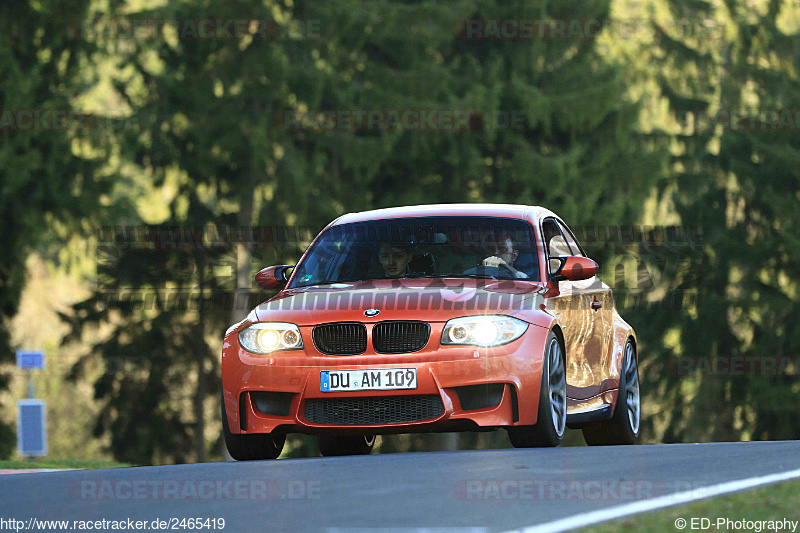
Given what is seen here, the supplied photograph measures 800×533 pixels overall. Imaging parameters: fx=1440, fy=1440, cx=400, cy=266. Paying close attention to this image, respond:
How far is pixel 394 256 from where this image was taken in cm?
1093

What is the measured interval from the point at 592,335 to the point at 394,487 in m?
4.17

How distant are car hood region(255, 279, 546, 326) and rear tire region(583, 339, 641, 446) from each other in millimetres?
1831

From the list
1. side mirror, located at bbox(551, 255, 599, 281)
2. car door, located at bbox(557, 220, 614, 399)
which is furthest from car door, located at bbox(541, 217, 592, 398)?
side mirror, located at bbox(551, 255, 599, 281)

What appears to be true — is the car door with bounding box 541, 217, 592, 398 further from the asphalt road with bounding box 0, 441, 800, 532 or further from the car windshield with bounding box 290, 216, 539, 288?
the asphalt road with bounding box 0, 441, 800, 532

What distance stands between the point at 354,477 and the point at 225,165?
947 inches

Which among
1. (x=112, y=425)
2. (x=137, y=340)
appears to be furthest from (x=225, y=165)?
(x=112, y=425)

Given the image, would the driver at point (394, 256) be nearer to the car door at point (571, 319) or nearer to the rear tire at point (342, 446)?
the car door at point (571, 319)

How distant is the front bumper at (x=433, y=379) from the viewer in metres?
9.36

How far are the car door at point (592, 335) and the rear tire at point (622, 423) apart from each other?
1.30 ft

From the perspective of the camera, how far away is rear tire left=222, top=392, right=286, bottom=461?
388 inches

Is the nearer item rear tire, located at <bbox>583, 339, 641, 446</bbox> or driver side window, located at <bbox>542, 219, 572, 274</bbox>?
driver side window, located at <bbox>542, 219, 572, 274</bbox>

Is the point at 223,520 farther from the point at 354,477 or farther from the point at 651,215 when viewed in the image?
the point at 651,215

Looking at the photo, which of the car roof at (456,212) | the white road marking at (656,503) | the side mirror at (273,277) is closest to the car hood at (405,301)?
the side mirror at (273,277)

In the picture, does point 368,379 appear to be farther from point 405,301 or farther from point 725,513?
point 725,513
